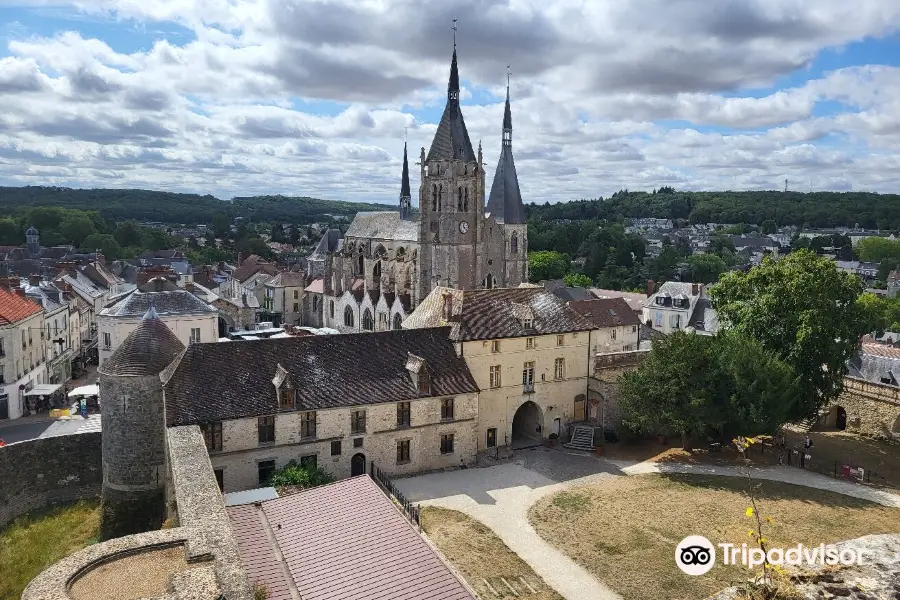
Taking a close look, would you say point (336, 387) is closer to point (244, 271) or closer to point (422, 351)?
point (422, 351)

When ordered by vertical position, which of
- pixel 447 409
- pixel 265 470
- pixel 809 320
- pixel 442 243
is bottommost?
pixel 265 470

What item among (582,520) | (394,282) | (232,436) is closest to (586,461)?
(582,520)

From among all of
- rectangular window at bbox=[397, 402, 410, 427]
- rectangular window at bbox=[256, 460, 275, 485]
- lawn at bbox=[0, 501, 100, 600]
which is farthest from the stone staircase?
lawn at bbox=[0, 501, 100, 600]

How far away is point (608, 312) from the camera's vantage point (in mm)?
60844

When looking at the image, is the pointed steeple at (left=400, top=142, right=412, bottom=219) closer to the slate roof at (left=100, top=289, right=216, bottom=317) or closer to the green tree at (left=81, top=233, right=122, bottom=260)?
the slate roof at (left=100, top=289, right=216, bottom=317)

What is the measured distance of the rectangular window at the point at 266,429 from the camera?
29406 mm

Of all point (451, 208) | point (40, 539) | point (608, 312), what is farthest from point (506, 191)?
point (40, 539)

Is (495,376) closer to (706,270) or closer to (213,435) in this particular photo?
(213,435)

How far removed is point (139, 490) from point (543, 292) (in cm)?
2349

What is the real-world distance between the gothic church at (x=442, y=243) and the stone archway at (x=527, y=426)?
79.6 feet

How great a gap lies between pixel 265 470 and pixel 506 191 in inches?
1841

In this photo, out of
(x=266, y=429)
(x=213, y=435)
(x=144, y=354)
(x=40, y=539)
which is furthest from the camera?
(x=266, y=429)

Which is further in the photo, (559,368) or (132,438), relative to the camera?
(559,368)

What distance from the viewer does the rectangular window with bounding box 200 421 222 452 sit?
2811cm
